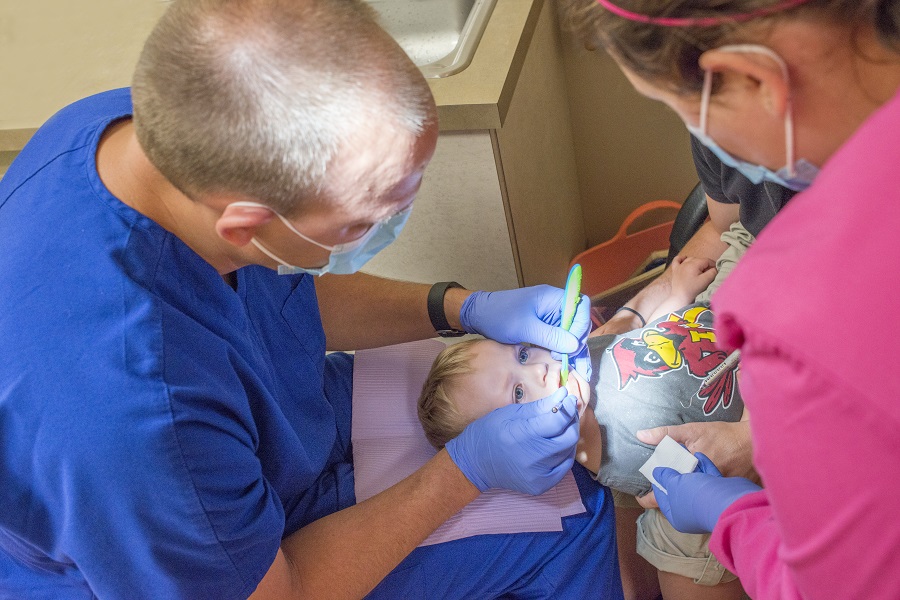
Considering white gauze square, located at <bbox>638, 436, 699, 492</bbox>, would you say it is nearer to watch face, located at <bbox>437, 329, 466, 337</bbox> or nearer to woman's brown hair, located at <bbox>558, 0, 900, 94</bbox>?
watch face, located at <bbox>437, 329, 466, 337</bbox>

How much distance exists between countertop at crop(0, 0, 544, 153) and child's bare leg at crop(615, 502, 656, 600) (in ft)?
3.03

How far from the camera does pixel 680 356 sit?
5.29 ft

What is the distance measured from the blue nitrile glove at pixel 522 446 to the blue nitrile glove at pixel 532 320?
0.14 m

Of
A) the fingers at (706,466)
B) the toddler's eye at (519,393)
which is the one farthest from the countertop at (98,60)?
the fingers at (706,466)

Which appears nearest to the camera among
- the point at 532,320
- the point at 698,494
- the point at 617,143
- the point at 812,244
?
the point at 812,244

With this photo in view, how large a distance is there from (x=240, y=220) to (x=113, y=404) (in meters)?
0.28

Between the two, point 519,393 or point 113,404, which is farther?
point 519,393

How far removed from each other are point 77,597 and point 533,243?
1.28 m

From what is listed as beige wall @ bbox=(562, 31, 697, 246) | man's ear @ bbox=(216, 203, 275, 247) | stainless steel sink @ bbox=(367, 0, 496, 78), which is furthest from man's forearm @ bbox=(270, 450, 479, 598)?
beige wall @ bbox=(562, 31, 697, 246)

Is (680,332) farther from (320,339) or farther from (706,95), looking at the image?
(706,95)

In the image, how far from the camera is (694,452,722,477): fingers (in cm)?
140

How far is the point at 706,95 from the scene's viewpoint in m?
0.77

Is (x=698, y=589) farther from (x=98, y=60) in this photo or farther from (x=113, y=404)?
(x=98, y=60)

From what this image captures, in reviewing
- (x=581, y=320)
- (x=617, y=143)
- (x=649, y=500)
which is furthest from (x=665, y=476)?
(x=617, y=143)
